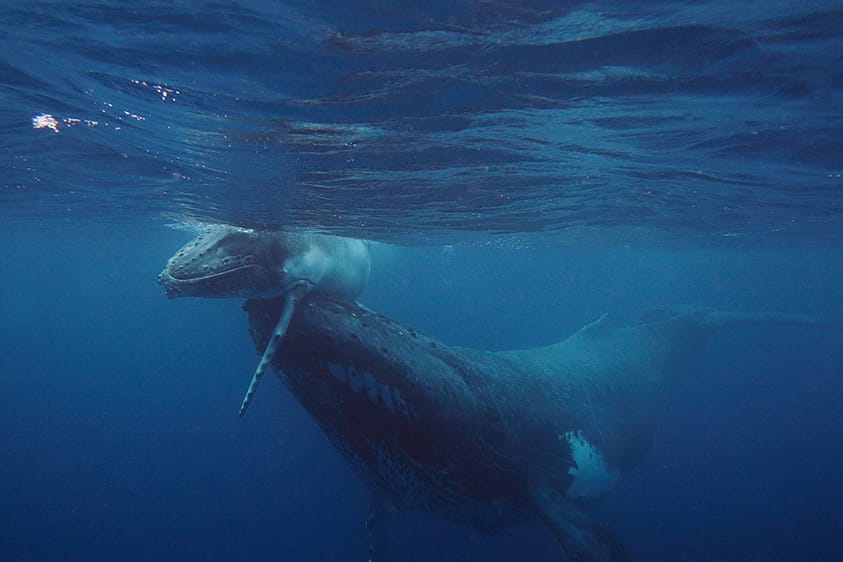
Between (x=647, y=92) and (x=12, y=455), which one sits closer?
(x=647, y=92)

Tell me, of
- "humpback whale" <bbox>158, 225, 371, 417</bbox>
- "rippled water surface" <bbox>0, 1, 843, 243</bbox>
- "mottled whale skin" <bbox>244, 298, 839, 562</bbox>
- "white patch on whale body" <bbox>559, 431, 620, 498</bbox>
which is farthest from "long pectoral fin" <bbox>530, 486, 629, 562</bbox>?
"rippled water surface" <bbox>0, 1, 843, 243</bbox>

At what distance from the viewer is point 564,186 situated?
14.5 meters

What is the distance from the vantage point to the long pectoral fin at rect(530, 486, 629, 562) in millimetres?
7246

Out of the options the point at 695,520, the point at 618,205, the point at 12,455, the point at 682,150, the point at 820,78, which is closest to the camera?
the point at 820,78

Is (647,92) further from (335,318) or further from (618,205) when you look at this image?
(618,205)

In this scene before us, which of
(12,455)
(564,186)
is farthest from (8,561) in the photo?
(564,186)

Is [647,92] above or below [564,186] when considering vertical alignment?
above

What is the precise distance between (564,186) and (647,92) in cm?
664

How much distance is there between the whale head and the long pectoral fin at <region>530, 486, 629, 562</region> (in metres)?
5.03

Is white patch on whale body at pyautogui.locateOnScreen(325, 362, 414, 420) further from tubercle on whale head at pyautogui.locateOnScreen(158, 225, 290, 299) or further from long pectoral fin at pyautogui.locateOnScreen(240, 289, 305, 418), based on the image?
tubercle on whale head at pyautogui.locateOnScreen(158, 225, 290, 299)

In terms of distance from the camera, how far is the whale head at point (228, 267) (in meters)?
6.15

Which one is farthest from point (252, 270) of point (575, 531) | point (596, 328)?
point (596, 328)

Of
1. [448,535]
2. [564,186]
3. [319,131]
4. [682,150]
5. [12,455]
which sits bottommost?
[12,455]

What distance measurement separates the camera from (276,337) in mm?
5953
